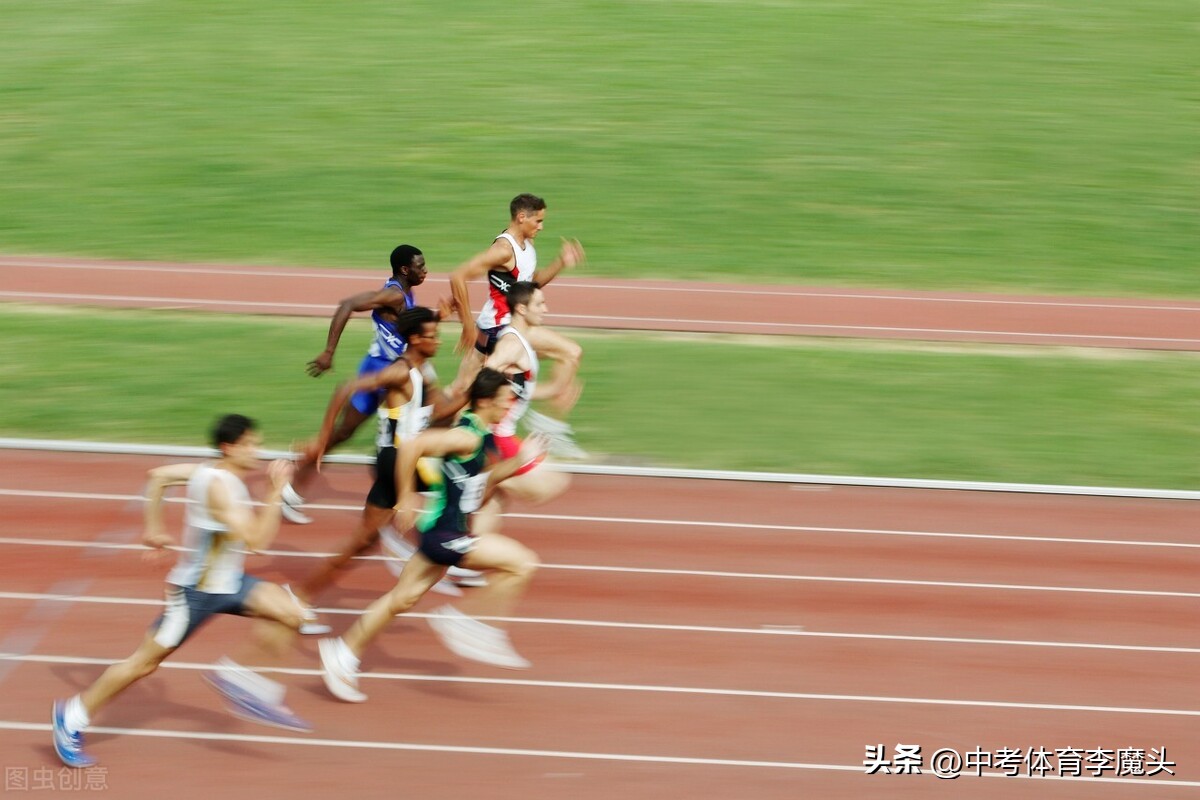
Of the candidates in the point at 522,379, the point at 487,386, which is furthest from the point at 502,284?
the point at 487,386

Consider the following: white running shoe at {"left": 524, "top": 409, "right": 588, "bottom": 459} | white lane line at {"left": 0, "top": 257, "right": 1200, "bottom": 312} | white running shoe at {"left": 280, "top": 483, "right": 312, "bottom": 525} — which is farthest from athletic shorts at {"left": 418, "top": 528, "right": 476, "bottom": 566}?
white lane line at {"left": 0, "top": 257, "right": 1200, "bottom": 312}

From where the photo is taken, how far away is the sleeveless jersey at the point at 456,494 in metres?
6.45

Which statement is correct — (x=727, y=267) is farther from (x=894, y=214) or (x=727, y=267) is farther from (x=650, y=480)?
(x=650, y=480)

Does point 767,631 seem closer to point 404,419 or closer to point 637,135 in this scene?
point 404,419

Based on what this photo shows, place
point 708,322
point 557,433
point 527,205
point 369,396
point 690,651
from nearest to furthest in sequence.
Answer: point 690,651
point 369,396
point 527,205
point 557,433
point 708,322

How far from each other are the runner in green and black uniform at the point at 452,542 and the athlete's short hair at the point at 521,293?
152cm

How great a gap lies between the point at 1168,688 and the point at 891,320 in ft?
21.2

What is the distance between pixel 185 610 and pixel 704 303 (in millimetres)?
8357

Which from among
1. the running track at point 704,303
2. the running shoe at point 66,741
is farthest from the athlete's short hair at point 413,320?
the running track at point 704,303

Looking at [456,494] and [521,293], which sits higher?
[521,293]

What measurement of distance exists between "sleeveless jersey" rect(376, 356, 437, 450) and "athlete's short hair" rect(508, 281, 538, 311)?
107 cm

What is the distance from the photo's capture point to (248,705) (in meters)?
6.34

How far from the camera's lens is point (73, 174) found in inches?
667

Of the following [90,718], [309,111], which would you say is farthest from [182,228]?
[90,718]
